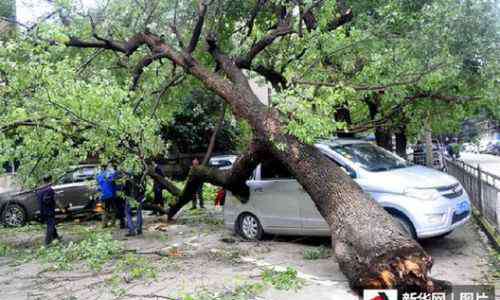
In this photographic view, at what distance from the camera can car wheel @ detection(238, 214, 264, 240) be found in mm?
9406

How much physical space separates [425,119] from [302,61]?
3.35m

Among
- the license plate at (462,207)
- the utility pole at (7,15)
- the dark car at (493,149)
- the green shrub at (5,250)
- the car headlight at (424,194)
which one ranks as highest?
the utility pole at (7,15)

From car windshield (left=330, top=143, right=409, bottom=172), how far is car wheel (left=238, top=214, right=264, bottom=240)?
2.26 metres

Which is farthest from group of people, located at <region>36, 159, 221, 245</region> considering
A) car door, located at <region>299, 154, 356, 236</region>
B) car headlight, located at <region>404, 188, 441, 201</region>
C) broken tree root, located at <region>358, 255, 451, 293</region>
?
broken tree root, located at <region>358, 255, 451, 293</region>

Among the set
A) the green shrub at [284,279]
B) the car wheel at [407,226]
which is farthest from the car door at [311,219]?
the green shrub at [284,279]

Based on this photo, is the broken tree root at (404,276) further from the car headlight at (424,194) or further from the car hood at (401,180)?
the car hood at (401,180)

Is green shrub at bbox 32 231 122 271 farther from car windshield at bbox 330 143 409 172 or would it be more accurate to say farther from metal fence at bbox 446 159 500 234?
metal fence at bbox 446 159 500 234

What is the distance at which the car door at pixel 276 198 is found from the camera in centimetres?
870

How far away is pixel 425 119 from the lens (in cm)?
1100

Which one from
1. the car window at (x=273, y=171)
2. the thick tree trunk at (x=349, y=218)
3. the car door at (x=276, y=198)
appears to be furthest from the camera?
the car window at (x=273, y=171)

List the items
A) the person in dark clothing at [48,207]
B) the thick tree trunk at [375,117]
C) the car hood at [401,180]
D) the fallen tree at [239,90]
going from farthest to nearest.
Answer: the thick tree trunk at [375,117] → the person in dark clothing at [48,207] → the car hood at [401,180] → the fallen tree at [239,90]

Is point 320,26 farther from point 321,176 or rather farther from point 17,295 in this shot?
point 17,295

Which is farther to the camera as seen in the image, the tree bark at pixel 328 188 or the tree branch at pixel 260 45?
the tree branch at pixel 260 45

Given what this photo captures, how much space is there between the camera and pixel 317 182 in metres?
7.22
